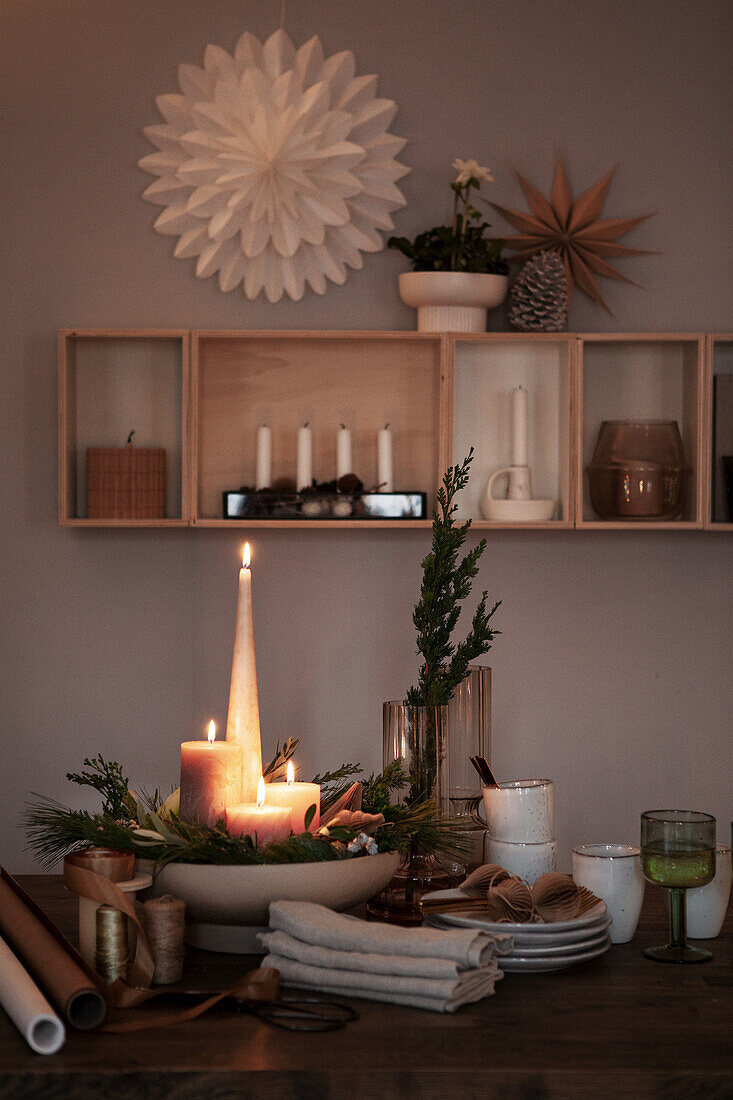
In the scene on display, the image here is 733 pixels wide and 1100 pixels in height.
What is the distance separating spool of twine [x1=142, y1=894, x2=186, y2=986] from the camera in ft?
3.74

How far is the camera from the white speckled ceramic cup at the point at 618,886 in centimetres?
130

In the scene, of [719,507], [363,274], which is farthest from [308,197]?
[719,507]

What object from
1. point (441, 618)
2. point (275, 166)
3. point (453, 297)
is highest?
point (275, 166)

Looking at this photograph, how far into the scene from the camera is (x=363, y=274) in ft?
8.68

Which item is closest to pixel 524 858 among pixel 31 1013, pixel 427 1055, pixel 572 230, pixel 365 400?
pixel 427 1055

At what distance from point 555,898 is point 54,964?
539 millimetres

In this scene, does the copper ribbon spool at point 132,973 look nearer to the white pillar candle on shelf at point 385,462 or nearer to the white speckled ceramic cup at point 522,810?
the white speckled ceramic cup at point 522,810

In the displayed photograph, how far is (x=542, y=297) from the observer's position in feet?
8.15

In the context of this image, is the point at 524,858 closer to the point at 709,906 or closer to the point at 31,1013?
the point at 709,906

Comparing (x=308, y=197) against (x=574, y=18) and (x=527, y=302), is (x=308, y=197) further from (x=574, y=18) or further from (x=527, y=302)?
(x=574, y=18)

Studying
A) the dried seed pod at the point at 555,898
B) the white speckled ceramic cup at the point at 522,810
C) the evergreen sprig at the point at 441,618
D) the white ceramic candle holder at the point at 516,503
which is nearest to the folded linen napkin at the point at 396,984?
the dried seed pod at the point at 555,898

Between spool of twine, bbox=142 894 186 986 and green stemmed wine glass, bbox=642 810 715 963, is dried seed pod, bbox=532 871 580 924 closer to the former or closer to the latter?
green stemmed wine glass, bbox=642 810 715 963

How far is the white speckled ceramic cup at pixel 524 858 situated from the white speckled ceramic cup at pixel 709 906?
6.7 inches

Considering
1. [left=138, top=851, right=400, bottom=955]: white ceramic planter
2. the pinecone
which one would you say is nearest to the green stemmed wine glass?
[left=138, top=851, right=400, bottom=955]: white ceramic planter
